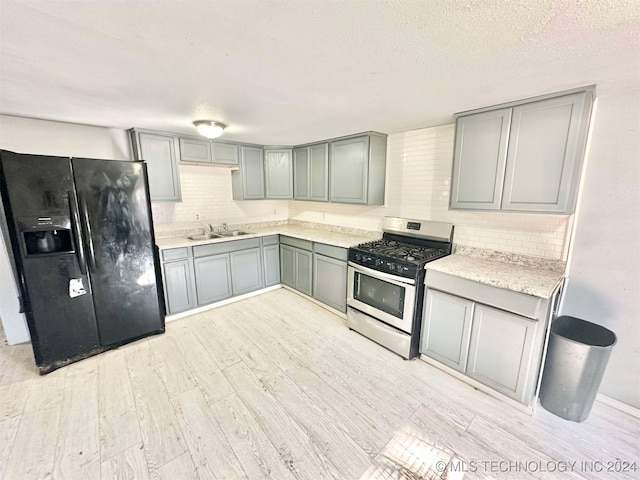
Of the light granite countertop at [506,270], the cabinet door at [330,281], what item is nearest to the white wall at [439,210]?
the light granite countertop at [506,270]

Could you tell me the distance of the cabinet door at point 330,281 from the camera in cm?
334

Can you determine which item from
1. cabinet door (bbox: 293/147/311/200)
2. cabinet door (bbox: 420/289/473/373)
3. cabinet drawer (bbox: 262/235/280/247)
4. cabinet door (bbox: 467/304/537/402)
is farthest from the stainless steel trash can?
cabinet drawer (bbox: 262/235/280/247)

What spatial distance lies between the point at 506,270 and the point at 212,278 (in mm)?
3300

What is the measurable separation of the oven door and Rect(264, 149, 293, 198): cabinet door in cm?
190

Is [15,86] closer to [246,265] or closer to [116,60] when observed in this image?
[116,60]

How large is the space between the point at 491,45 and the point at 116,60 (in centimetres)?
189

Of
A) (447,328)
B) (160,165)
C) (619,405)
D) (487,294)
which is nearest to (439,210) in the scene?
(487,294)

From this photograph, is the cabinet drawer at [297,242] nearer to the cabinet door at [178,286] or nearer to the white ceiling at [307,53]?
the cabinet door at [178,286]

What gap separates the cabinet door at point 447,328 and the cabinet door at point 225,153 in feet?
10.2

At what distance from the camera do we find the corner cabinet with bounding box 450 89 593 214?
1828 millimetres

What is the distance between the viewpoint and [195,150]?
11.4ft

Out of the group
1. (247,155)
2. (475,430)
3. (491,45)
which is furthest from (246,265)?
(491,45)

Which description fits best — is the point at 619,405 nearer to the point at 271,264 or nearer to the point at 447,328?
the point at 447,328

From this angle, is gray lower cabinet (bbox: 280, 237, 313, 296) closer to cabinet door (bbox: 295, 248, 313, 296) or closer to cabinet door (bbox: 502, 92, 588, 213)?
cabinet door (bbox: 295, 248, 313, 296)
